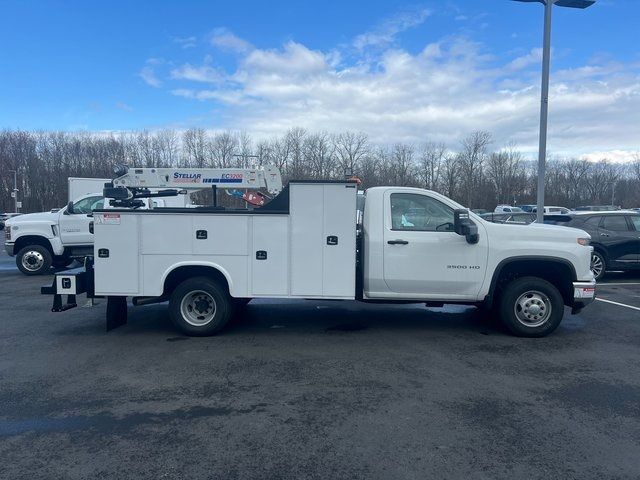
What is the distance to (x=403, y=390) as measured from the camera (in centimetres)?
492

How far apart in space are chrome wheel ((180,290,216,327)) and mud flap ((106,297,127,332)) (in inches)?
49.3

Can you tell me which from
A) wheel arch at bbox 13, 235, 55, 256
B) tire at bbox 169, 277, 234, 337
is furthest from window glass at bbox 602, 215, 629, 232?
wheel arch at bbox 13, 235, 55, 256

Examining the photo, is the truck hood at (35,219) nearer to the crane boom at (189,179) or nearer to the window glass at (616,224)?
the crane boom at (189,179)

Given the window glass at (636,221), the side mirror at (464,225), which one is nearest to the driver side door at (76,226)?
the side mirror at (464,225)

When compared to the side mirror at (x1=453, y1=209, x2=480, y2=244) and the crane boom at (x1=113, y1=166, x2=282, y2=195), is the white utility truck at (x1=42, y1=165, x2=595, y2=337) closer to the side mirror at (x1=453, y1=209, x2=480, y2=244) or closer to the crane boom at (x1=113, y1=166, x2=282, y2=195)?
the side mirror at (x1=453, y1=209, x2=480, y2=244)

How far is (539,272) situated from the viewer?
22.8ft

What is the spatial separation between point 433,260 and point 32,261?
1148 cm

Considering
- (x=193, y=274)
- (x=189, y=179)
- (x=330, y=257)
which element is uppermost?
(x=189, y=179)

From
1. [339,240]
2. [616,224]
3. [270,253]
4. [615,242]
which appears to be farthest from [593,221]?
[270,253]

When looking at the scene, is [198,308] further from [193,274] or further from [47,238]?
[47,238]

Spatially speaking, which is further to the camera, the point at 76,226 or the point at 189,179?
the point at 76,226

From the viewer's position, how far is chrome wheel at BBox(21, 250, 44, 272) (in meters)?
13.2

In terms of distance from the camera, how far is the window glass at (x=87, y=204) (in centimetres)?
1330

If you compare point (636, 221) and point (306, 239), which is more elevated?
point (636, 221)
